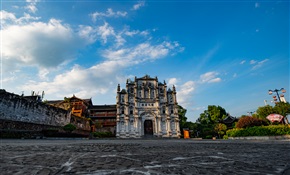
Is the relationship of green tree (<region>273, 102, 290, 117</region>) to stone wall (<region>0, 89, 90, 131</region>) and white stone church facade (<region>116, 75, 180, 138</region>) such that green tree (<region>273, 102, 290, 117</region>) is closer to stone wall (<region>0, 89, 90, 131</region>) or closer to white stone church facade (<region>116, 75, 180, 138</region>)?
white stone church facade (<region>116, 75, 180, 138</region>)

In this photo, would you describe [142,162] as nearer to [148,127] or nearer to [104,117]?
[148,127]

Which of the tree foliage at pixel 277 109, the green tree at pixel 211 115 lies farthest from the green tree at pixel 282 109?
the green tree at pixel 211 115

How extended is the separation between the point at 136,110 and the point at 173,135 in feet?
30.5

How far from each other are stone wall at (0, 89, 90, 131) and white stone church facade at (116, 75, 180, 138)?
11828 millimetres

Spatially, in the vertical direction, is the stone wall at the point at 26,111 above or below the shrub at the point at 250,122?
above

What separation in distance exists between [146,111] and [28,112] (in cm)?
2149

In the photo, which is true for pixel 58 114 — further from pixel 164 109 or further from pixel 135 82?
pixel 164 109

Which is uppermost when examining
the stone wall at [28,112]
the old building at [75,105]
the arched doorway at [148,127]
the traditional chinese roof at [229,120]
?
the old building at [75,105]

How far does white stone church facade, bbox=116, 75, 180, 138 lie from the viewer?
31.7 m

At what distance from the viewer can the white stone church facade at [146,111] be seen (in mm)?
31719

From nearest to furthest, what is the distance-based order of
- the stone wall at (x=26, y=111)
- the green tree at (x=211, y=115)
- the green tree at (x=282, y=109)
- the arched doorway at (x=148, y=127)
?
the stone wall at (x=26, y=111) → the green tree at (x=282, y=109) → the arched doorway at (x=148, y=127) → the green tree at (x=211, y=115)

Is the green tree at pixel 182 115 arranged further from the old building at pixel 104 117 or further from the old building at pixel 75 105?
the old building at pixel 75 105

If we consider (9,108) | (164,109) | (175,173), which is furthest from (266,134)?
(9,108)

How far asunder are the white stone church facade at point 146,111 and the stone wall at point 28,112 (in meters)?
11.8
